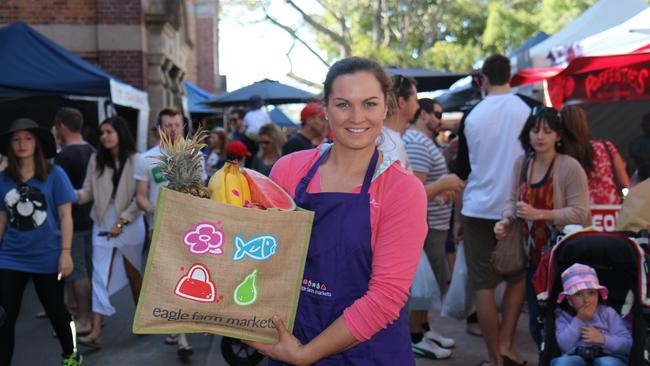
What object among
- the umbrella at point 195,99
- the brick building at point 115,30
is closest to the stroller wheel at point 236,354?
the brick building at point 115,30

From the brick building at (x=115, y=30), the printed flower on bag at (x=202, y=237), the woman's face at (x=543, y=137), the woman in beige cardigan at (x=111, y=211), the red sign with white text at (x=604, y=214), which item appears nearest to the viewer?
the printed flower on bag at (x=202, y=237)

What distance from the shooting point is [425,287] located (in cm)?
587

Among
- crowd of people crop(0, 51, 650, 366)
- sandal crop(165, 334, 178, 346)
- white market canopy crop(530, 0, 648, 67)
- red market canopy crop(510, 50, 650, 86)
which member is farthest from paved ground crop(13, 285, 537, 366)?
white market canopy crop(530, 0, 648, 67)

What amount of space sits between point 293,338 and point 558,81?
6148 mm

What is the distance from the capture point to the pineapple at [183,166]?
235cm

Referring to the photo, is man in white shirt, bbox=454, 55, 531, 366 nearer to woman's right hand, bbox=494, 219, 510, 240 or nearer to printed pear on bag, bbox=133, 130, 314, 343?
woman's right hand, bbox=494, 219, 510, 240

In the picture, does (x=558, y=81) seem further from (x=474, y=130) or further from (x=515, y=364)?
(x=515, y=364)

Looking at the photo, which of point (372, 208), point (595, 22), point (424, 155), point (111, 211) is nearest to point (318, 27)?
point (595, 22)

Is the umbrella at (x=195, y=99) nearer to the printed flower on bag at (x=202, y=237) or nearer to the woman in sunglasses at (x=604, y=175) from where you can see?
the woman in sunglasses at (x=604, y=175)

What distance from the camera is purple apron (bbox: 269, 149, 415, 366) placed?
2.48 m

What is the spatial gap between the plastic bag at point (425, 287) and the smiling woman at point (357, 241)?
10.6ft

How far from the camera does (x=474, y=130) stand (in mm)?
6086

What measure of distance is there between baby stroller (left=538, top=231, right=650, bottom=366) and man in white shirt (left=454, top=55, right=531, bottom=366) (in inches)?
34.2

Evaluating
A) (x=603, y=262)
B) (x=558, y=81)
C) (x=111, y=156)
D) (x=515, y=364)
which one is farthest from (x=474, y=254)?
(x=111, y=156)
